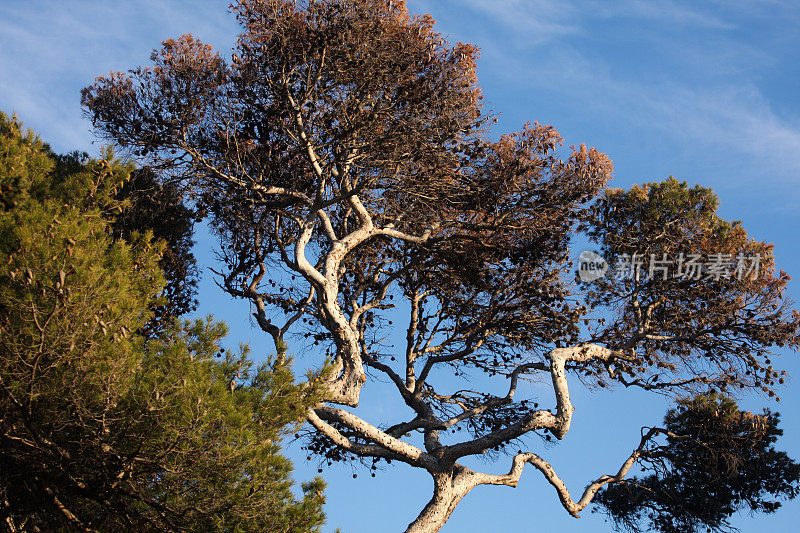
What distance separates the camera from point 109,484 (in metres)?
8.38

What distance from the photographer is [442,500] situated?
12.4 meters

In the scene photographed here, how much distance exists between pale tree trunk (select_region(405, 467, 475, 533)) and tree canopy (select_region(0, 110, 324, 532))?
136 inches

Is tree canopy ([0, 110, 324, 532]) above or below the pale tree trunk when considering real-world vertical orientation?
below

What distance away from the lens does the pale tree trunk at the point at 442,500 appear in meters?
12.1

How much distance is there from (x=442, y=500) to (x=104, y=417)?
21.4 ft

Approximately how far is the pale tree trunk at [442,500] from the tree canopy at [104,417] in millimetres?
3452

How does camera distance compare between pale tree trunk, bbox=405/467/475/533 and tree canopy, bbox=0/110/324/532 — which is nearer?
tree canopy, bbox=0/110/324/532

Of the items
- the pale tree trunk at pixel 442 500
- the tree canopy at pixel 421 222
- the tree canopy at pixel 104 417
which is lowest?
the tree canopy at pixel 104 417

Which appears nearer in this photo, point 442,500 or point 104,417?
point 104,417

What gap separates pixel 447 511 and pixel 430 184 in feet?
20.3

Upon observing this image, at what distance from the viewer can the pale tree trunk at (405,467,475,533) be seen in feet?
39.8

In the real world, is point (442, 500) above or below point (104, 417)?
above

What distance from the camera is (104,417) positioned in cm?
785

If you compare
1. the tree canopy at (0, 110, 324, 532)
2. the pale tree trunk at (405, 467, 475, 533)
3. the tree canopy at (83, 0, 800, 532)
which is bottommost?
the tree canopy at (0, 110, 324, 532)
